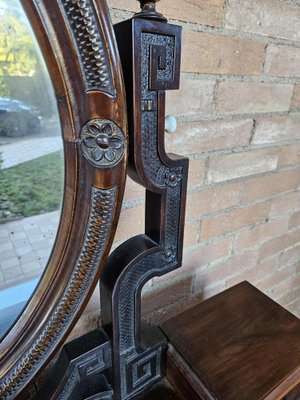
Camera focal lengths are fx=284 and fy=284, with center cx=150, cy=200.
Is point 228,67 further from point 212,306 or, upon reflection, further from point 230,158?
point 212,306

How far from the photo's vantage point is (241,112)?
701mm

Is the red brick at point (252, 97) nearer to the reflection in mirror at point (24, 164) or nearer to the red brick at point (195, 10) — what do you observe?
the red brick at point (195, 10)

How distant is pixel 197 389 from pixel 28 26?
1.86ft

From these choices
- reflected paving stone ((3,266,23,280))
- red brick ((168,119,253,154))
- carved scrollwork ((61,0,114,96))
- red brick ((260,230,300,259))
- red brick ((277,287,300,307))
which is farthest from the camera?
red brick ((277,287,300,307))

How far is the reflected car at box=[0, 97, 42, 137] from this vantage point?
31 cm

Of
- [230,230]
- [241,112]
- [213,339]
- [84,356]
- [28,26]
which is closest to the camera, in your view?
[28,26]

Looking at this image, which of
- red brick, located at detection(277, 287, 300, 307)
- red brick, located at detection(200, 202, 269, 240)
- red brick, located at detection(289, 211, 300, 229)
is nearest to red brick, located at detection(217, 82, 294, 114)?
red brick, located at detection(200, 202, 269, 240)

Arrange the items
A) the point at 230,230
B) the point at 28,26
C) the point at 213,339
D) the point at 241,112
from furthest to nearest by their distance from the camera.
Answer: the point at 230,230, the point at 241,112, the point at 213,339, the point at 28,26

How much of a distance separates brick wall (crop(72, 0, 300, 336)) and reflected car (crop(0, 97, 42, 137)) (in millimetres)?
268

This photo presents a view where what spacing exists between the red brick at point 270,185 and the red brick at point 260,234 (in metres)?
0.11

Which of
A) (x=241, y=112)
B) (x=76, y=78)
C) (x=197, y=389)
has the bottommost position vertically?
(x=197, y=389)

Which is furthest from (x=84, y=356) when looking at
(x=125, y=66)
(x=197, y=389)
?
(x=125, y=66)

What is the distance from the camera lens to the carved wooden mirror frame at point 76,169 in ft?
0.91

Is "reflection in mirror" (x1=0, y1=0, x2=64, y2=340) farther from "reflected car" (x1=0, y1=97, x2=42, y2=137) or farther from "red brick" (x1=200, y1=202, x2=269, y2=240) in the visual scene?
"red brick" (x1=200, y1=202, x2=269, y2=240)
